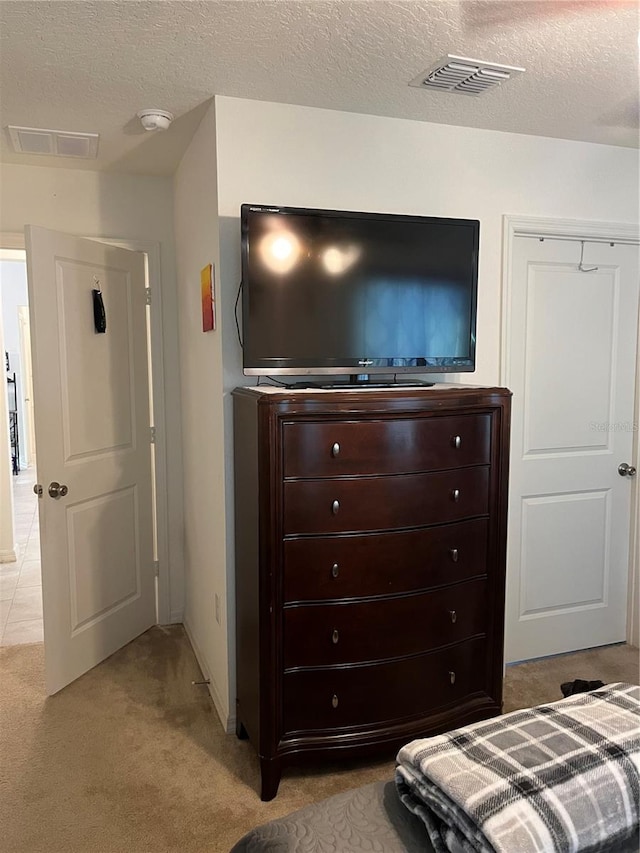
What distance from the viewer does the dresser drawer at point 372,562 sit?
2.15 meters

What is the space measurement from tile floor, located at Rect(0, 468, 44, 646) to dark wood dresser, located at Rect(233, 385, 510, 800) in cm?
172

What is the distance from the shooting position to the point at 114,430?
328 cm

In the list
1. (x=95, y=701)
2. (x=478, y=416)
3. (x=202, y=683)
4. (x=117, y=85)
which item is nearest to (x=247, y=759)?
(x=202, y=683)

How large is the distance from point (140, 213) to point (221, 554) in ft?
6.28

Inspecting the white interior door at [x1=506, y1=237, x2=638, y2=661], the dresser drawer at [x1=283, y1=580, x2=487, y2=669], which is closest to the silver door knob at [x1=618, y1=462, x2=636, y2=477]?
the white interior door at [x1=506, y1=237, x2=638, y2=661]

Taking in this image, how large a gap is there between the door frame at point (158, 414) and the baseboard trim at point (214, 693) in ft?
0.97

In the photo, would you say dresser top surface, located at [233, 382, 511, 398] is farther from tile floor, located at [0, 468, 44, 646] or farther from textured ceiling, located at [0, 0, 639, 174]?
tile floor, located at [0, 468, 44, 646]

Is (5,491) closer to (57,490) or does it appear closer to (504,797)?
(57,490)

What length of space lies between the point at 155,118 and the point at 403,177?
101 cm

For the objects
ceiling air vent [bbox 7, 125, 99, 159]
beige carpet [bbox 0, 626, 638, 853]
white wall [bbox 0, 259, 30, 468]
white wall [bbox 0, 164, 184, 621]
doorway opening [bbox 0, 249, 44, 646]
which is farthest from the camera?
white wall [bbox 0, 259, 30, 468]

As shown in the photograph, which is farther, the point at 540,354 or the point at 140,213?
the point at 140,213

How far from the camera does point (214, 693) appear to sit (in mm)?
2793

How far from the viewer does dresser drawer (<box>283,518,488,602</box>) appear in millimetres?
2150

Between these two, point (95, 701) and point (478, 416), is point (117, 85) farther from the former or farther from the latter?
point (95, 701)
